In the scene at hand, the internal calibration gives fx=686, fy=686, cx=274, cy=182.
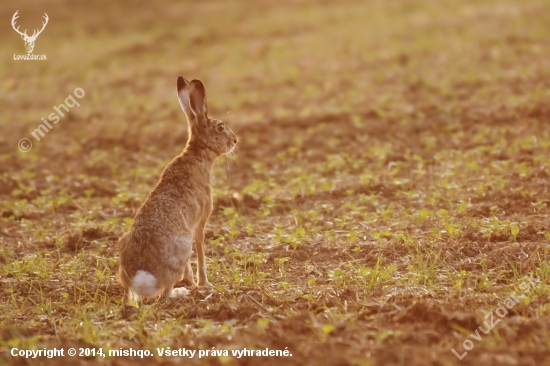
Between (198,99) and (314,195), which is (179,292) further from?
(314,195)

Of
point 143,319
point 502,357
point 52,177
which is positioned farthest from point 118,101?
point 502,357

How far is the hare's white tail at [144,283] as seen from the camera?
5.80 m

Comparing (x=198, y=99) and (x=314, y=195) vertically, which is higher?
(x=198, y=99)

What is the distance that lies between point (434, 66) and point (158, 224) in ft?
40.3

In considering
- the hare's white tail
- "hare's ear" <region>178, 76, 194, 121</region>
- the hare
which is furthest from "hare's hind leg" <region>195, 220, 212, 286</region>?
"hare's ear" <region>178, 76, 194, 121</region>

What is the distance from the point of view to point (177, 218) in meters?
6.23

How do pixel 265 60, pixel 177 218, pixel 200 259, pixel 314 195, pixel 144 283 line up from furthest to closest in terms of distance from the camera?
pixel 265 60, pixel 314 195, pixel 200 259, pixel 177 218, pixel 144 283

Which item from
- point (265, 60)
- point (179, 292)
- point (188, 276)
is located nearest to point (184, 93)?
point (188, 276)

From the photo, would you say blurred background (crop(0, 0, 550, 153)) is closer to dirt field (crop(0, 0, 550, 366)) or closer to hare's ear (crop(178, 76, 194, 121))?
dirt field (crop(0, 0, 550, 366))

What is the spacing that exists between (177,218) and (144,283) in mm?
712

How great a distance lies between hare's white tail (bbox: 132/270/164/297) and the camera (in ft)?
19.0

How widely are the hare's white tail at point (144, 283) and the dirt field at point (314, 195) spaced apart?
0.56 feet

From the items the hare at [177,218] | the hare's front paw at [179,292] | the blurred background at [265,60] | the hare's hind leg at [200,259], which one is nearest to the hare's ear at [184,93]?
the hare at [177,218]

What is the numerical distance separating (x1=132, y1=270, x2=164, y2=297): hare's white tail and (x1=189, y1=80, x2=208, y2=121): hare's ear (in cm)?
184
